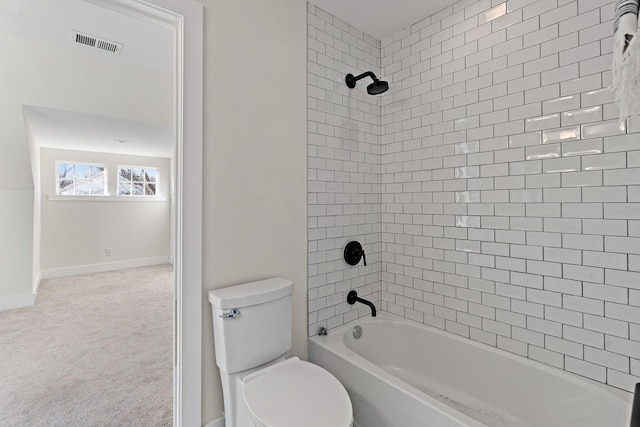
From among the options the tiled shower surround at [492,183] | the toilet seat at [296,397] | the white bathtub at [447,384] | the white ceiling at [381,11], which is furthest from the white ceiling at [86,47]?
the white bathtub at [447,384]

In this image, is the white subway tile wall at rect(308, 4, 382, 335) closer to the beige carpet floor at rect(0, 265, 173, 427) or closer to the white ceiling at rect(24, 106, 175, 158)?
the beige carpet floor at rect(0, 265, 173, 427)

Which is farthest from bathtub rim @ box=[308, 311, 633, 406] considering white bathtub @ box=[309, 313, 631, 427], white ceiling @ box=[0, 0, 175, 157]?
white ceiling @ box=[0, 0, 175, 157]

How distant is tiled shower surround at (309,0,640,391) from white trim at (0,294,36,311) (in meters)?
4.02

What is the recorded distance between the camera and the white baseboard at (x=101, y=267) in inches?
202

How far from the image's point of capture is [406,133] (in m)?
2.19

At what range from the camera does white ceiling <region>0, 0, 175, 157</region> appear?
75.4 inches

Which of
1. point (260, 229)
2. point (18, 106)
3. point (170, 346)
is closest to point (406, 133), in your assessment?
point (260, 229)

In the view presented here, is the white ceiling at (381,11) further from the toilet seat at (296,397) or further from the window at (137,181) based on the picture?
the window at (137,181)

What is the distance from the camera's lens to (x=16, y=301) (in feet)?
12.1

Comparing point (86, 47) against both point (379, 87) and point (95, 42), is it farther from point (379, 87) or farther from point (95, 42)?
point (379, 87)

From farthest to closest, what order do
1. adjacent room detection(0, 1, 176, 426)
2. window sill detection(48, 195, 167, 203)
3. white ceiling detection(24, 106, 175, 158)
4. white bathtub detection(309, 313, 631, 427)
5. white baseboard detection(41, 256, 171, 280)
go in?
1. window sill detection(48, 195, 167, 203)
2. white baseboard detection(41, 256, 171, 280)
3. white ceiling detection(24, 106, 175, 158)
4. adjacent room detection(0, 1, 176, 426)
5. white bathtub detection(309, 313, 631, 427)

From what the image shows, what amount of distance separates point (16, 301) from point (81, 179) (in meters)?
2.58

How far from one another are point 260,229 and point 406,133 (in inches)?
49.5

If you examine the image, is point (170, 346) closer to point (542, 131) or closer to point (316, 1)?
point (316, 1)
